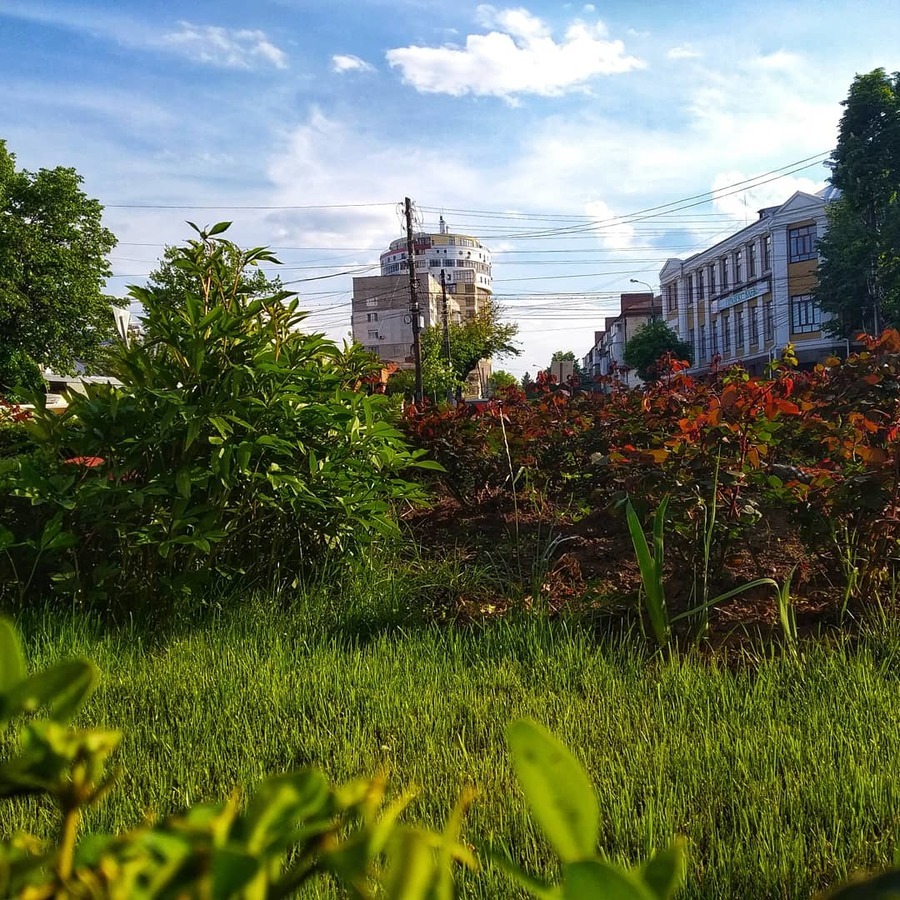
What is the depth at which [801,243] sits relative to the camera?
45344 mm

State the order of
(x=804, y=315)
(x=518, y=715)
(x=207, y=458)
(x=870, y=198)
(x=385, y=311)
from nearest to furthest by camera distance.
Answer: (x=518, y=715) → (x=207, y=458) → (x=870, y=198) → (x=804, y=315) → (x=385, y=311)

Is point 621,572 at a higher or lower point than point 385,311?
lower

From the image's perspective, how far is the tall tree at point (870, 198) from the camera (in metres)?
30.8

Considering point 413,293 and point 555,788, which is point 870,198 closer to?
point 413,293

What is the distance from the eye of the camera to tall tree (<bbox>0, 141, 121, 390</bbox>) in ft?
103

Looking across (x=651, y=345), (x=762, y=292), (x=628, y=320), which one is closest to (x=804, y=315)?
(x=762, y=292)

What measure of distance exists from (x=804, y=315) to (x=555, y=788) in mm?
49057

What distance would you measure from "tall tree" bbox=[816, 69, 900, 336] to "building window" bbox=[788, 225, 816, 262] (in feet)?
38.5

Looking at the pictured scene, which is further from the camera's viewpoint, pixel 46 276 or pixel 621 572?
pixel 46 276

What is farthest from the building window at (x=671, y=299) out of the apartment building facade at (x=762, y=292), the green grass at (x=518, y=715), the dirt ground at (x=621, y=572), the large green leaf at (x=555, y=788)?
the large green leaf at (x=555, y=788)

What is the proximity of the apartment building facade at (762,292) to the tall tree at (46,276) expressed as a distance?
3199 cm

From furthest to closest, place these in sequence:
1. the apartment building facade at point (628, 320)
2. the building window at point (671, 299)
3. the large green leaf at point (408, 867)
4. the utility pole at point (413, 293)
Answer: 1. the apartment building facade at point (628, 320)
2. the building window at point (671, 299)
3. the utility pole at point (413, 293)
4. the large green leaf at point (408, 867)

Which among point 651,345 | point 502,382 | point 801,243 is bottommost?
point 502,382

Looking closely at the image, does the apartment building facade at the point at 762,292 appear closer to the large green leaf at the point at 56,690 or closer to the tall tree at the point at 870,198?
the tall tree at the point at 870,198
